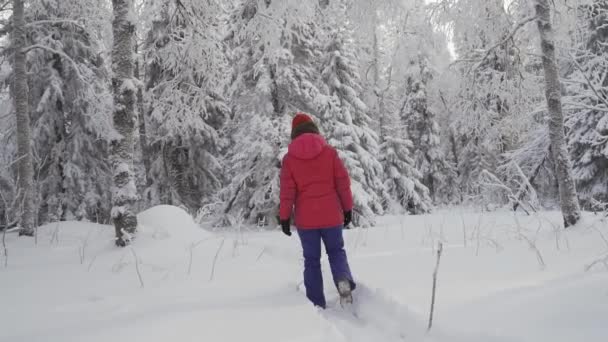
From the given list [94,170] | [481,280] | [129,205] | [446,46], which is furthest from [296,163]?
[94,170]

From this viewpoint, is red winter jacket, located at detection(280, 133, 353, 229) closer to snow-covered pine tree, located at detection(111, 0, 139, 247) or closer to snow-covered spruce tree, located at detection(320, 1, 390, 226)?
snow-covered pine tree, located at detection(111, 0, 139, 247)

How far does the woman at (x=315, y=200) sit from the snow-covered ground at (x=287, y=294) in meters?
0.32

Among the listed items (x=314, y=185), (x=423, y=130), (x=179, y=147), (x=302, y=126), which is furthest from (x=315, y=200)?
(x=423, y=130)

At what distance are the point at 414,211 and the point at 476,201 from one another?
838 centimetres

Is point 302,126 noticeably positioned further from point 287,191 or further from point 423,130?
point 423,130

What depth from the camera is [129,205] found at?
17.3 ft

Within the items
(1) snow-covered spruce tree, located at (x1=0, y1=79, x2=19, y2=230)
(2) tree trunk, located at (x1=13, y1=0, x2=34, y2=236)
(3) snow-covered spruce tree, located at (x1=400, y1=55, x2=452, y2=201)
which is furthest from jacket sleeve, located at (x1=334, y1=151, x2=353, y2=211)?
(3) snow-covered spruce tree, located at (x1=400, y1=55, x2=452, y2=201)

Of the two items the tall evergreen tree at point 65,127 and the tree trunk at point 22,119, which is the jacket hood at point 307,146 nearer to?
the tree trunk at point 22,119

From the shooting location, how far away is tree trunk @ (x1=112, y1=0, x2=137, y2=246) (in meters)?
5.19

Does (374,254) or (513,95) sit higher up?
(513,95)

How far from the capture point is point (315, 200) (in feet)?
13.1

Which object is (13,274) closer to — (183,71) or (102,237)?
(102,237)

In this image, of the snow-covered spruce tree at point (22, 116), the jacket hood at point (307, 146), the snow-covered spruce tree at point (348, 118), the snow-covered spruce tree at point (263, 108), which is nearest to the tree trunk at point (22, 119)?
the snow-covered spruce tree at point (22, 116)

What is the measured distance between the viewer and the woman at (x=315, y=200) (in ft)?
13.0
